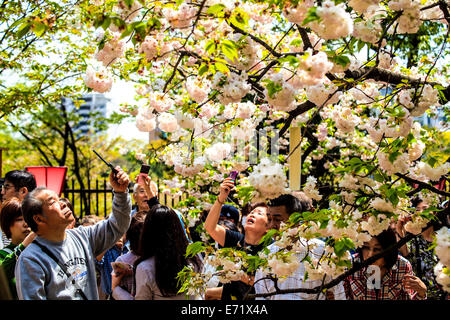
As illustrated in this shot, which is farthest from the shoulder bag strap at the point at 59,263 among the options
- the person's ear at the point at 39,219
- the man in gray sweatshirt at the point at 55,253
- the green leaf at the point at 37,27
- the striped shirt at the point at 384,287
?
the striped shirt at the point at 384,287

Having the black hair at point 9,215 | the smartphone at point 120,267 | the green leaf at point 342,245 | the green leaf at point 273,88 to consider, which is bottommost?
the smartphone at point 120,267

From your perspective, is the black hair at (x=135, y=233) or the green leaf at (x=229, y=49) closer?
the green leaf at (x=229, y=49)

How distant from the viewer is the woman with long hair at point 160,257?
10.6 feet

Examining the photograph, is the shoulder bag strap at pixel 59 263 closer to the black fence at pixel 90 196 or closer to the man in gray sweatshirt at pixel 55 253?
the man in gray sweatshirt at pixel 55 253

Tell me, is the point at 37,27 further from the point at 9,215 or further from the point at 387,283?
the point at 387,283

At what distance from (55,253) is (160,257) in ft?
2.59

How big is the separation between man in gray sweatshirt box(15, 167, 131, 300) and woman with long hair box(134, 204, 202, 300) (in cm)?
33

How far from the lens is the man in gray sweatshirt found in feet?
8.50

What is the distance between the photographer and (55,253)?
2740mm

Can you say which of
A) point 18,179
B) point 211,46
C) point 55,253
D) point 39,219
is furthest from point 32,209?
point 18,179

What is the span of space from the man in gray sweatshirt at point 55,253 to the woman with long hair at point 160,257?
0.33 metres
